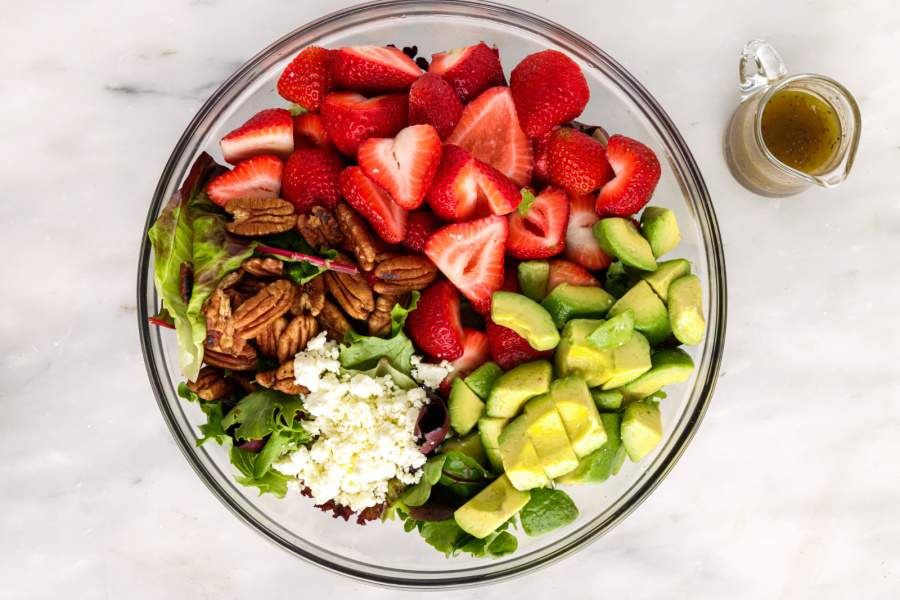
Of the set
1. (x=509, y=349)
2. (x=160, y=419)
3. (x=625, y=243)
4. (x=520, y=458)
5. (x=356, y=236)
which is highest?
(x=625, y=243)

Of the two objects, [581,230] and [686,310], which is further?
[581,230]

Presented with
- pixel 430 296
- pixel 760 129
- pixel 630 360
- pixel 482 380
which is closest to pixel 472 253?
pixel 430 296

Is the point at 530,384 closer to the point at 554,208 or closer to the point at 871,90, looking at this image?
the point at 554,208

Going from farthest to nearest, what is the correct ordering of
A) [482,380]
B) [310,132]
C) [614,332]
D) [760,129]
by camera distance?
1. [760,129]
2. [310,132]
3. [482,380]
4. [614,332]

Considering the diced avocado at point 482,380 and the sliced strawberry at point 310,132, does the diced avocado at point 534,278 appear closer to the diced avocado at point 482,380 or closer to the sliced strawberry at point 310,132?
the diced avocado at point 482,380

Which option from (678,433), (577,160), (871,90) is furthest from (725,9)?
(678,433)

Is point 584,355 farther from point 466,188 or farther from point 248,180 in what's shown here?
point 248,180

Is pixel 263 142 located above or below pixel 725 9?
below
